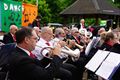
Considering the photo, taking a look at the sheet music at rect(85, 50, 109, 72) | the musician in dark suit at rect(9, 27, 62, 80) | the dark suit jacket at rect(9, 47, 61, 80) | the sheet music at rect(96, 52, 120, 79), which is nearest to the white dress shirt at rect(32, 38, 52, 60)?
the sheet music at rect(85, 50, 109, 72)

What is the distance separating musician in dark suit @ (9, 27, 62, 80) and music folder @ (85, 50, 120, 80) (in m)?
1.02

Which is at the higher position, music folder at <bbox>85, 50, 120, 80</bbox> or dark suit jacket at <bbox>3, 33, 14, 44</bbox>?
music folder at <bbox>85, 50, 120, 80</bbox>

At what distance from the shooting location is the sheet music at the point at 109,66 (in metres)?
5.91

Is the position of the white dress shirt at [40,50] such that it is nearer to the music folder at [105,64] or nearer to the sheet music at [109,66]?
the music folder at [105,64]

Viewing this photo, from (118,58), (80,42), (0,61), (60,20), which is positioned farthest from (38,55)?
(60,20)

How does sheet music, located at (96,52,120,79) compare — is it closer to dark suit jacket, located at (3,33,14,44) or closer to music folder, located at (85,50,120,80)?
music folder, located at (85,50,120,80)

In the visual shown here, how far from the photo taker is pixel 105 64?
632 cm

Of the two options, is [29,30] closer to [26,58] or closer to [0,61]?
[26,58]

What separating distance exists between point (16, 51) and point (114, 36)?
3916 millimetres

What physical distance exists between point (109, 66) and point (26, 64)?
1592mm

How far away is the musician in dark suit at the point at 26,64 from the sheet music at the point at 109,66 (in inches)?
39.1

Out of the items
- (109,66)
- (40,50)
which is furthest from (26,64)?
(40,50)

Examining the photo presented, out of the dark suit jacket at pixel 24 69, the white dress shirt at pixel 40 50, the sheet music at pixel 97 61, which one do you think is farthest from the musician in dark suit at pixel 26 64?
the white dress shirt at pixel 40 50

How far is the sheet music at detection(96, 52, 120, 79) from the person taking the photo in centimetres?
591
